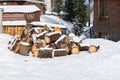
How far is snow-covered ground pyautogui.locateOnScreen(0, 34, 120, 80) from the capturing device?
38.9ft

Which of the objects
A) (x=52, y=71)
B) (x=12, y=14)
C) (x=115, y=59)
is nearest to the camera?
(x=52, y=71)

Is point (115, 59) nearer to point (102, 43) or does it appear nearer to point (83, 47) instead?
point (83, 47)

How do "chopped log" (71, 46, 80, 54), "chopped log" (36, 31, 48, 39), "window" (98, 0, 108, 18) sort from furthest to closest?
"window" (98, 0, 108, 18) < "chopped log" (36, 31, 48, 39) < "chopped log" (71, 46, 80, 54)

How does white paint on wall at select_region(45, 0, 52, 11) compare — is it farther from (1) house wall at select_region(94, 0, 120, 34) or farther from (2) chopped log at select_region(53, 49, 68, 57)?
(2) chopped log at select_region(53, 49, 68, 57)

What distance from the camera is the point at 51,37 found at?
1755cm

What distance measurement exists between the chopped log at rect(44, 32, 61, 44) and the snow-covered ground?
1.63 meters

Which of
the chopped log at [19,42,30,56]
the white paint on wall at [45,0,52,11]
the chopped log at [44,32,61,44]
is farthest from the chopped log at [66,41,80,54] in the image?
the white paint on wall at [45,0,52,11]

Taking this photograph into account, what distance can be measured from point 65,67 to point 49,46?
12.2ft

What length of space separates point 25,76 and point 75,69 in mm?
2087

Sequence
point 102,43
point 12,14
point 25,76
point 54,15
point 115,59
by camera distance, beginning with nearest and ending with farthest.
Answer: point 25,76 < point 115,59 < point 102,43 < point 12,14 < point 54,15

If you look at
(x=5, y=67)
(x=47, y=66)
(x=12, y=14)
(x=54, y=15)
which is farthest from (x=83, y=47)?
(x=54, y=15)

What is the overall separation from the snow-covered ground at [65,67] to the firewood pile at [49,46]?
50 centimetres

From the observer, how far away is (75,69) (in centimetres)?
1316

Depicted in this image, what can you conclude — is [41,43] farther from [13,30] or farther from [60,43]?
[13,30]
